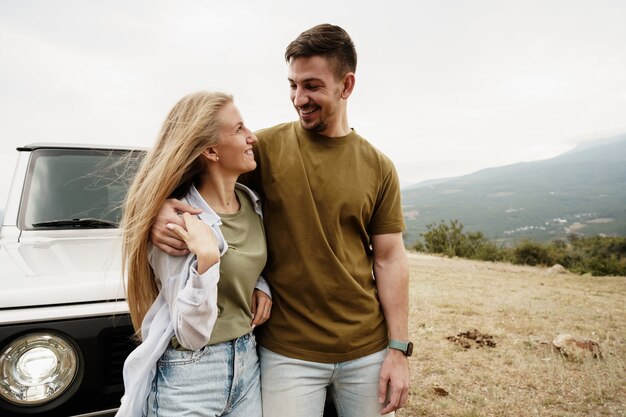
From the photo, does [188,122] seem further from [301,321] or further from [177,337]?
[301,321]

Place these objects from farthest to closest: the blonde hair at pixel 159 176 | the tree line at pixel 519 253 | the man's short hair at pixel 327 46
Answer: the tree line at pixel 519 253
the man's short hair at pixel 327 46
the blonde hair at pixel 159 176

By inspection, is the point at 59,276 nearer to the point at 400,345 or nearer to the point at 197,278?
the point at 197,278

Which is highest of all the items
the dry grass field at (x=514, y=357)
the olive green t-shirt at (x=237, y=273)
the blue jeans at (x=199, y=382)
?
the olive green t-shirt at (x=237, y=273)

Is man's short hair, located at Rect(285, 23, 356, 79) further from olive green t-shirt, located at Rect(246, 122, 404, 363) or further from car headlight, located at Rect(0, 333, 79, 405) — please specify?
car headlight, located at Rect(0, 333, 79, 405)

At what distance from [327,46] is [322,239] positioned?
3.12ft

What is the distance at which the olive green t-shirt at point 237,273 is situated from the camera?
164 centimetres

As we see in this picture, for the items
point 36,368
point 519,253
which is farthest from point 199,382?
point 519,253

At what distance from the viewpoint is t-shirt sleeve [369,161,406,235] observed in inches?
84.3

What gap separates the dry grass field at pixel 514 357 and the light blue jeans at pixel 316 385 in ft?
6.78

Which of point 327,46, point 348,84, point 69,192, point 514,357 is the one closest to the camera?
point 327,46

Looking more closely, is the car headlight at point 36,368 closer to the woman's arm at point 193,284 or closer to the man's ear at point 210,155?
the woman's arm at point 193,284

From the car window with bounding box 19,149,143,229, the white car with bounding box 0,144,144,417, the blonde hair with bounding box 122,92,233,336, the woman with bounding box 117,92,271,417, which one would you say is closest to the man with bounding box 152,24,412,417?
the woman with bounding box 117,92,271,417

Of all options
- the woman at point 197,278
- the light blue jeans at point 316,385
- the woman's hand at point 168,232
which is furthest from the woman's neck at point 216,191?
the light blue jeans at point 316,385

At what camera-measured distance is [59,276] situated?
5.96 feet
